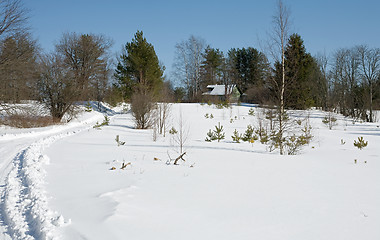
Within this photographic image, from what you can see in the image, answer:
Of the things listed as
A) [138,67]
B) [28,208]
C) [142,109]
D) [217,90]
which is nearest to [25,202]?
[28,208]

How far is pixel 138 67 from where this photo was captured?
1235 inches

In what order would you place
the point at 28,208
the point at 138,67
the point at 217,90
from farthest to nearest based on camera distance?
the point at 217,90, the point at 138,67, the point at 28,208

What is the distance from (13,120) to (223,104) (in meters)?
20.5

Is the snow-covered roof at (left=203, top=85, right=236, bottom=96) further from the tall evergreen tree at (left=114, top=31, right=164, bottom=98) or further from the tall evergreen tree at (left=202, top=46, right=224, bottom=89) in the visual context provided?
the tall evergreen tree at (left=114, top=31, right=164, bottom=98)

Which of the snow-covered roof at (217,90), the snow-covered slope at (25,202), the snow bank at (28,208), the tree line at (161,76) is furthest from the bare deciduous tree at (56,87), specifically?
the snow-covered roof at (217,90)

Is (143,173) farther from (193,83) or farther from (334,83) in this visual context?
(193,83)

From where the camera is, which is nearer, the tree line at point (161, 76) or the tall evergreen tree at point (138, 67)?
the tree line at point (161, 76)

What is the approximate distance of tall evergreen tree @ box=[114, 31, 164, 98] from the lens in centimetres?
3117

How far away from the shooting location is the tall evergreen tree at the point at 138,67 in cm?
3117

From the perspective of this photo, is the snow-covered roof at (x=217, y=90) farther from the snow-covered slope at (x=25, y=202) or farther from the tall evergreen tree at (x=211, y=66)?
the snow-covered slope at (x=25, y=202)

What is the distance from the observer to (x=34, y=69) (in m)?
21.9

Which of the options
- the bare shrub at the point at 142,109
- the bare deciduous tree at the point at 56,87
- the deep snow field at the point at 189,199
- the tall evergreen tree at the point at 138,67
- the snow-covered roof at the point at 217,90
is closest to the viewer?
the deep snow field at the point at 189,199

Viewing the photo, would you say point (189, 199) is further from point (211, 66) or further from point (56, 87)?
point (211, 66)

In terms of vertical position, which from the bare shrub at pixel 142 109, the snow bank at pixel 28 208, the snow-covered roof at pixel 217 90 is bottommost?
the snow bank at pixel 28 208
